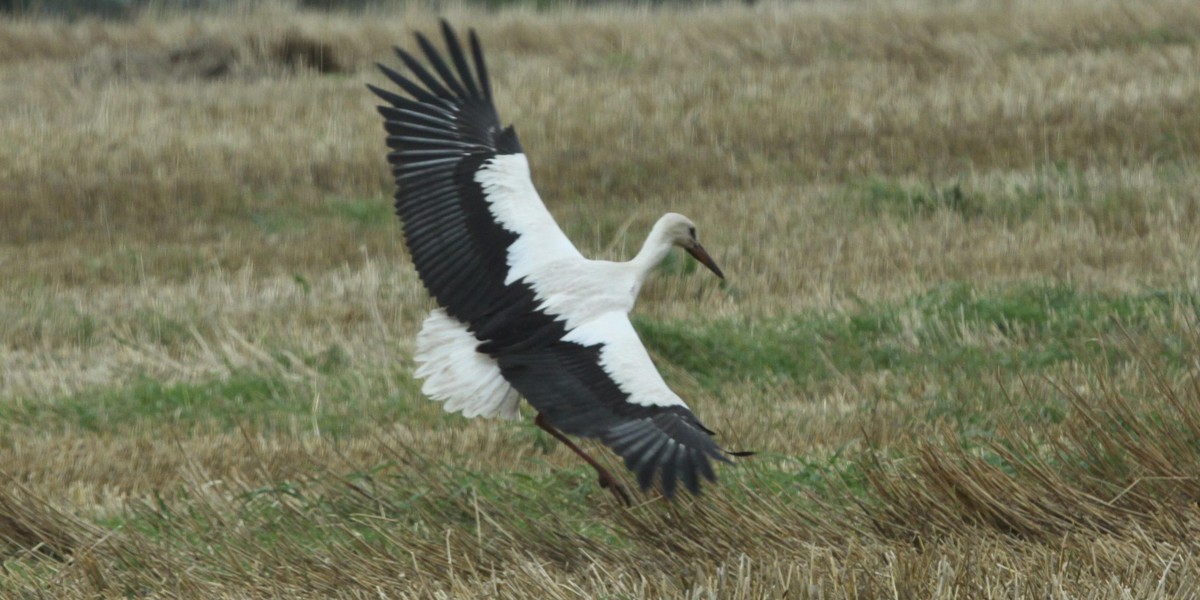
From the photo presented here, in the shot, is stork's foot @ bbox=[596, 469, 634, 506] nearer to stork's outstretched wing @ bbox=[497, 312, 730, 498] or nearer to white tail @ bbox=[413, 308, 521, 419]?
stork's outstretched wing @ bbox=[497, 312, 730, 498]

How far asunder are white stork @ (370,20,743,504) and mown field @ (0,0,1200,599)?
301mm

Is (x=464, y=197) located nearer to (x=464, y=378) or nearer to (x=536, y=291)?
(x=536, y=291)

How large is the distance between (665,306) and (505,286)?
320 cm

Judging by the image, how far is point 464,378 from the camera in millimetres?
5516

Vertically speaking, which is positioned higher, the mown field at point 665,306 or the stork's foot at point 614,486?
the stork's foot at point 614,486

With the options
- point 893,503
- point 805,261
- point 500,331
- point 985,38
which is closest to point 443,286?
point 500,331

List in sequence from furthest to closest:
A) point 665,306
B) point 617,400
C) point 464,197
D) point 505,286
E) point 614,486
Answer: point 665,306 < point 464,197 < point 505,286 < point 614,486 < point 617,400

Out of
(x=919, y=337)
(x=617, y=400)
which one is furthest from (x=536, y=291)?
(x=919, y=337)

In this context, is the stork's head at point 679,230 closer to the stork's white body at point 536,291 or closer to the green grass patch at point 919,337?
the stork's white body at point 536,291

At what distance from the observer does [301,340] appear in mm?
8250

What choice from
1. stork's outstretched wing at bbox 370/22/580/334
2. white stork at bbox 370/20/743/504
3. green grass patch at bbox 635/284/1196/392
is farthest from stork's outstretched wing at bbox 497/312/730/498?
green grass patch at bbox 635/284/1196/392

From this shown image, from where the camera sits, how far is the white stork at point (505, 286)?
Answer: 15.8 ft

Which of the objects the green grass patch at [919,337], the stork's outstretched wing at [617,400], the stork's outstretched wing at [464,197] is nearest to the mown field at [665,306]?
the green grass patch at [919,337]

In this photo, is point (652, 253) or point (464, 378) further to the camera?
point (652, 253)
